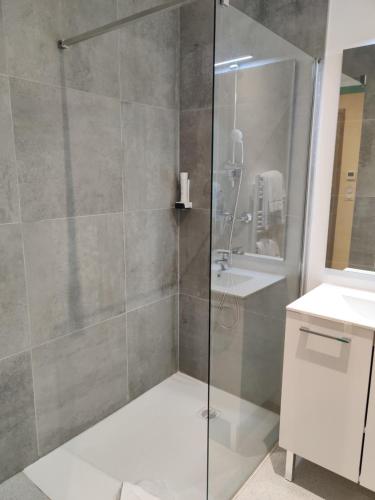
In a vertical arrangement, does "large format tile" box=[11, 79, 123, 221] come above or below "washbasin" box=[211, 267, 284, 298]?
above

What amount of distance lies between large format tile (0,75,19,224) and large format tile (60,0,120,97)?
333mm

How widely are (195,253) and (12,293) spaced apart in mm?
1277

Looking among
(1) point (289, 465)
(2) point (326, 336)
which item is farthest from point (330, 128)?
(1) point (289, 465)

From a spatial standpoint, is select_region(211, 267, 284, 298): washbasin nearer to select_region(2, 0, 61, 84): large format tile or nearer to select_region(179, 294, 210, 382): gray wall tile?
select_region(179, 294, 210, 382): gray wall tile

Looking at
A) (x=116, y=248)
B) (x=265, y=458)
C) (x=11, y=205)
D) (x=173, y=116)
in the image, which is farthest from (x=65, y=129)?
(x=265, y=458)

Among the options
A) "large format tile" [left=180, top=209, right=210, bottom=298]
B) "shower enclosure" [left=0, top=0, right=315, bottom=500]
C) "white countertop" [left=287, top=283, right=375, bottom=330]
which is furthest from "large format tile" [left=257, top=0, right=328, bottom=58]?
"white countertop" [left=287, top=283, right=375, bottom=330]

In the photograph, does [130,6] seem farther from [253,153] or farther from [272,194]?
[272,194]

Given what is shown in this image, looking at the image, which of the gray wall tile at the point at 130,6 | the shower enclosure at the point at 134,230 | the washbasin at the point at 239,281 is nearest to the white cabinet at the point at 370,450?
the shower enclosure at the point at 134,230

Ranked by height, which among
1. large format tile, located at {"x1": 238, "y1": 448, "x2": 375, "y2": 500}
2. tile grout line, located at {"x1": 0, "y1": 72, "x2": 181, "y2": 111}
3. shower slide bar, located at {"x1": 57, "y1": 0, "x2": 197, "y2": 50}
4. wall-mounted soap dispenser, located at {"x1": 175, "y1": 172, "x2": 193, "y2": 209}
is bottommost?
large format tile, located at {"x1": 238, "y1": 448, "x2": 375, "y2": 500}

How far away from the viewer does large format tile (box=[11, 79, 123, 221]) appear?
1.74 metres

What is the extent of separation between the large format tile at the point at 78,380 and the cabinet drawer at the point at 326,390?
107 cm

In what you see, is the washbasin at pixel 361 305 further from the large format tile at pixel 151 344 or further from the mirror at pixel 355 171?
the large format tile at pixel 151 344

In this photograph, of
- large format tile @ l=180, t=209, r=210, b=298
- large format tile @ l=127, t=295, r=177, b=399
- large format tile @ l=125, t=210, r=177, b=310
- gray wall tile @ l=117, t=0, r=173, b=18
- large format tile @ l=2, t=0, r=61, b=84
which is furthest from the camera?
large format tile @ l=180, t=209, r=210, b=298

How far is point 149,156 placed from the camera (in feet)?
7.86
